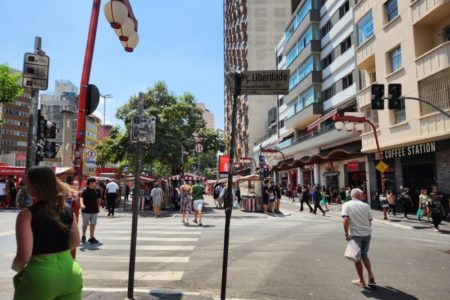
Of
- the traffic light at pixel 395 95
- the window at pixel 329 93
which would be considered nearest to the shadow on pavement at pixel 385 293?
the traffic light at pixel 395 95

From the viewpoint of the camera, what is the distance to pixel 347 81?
32.6 m

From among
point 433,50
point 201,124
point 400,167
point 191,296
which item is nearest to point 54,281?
point 191,296

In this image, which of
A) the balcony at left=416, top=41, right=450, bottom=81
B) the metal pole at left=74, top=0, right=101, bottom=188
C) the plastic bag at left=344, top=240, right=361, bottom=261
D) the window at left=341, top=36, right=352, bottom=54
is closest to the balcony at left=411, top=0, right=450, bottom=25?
the balcony at left=416, top=41, right=450, bottom=81

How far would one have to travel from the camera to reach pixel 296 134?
46875mm

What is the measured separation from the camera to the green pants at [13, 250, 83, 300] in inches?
109

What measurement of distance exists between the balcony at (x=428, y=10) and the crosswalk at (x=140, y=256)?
15782 mm

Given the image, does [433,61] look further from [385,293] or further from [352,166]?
[385,293]

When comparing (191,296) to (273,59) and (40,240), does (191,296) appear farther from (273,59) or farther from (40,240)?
(273,59)

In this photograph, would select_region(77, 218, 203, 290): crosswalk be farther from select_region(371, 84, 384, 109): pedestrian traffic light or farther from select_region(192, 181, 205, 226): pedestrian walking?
select_region(371, 84, 384, 109): pedestrian traffic light

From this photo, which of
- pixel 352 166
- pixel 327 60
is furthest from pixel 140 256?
pixel 327 60

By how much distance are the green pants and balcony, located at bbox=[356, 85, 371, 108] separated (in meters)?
25.7

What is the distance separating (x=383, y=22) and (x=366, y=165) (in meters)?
9.51

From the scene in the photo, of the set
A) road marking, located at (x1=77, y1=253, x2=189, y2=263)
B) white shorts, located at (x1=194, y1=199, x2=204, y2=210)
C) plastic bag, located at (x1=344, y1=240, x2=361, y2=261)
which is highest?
white shorts, located at (x1=194, y1=199, x2=204, y2=210)

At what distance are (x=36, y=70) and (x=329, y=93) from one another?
3409 centimetres
